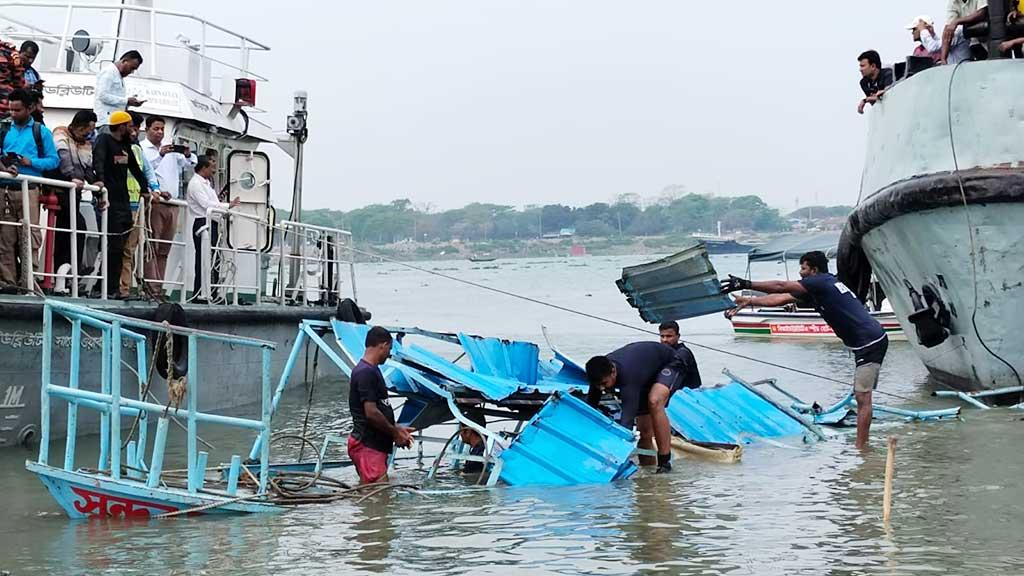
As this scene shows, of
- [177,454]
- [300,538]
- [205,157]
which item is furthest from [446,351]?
[300,538]

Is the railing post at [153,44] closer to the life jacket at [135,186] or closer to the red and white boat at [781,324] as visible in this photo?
the life jacket at [135,186]

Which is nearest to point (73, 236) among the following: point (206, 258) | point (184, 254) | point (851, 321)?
point (184, 254)

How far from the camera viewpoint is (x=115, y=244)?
1134 centimetres

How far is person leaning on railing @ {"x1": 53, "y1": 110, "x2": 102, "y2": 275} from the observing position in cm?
1094

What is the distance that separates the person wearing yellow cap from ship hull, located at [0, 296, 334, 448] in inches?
19.6

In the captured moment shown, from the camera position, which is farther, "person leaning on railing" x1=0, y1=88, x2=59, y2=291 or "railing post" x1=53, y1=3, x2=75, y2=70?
"railing post" x1=53, y1=3, x2=75, y2=70

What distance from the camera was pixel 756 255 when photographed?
33.7 m

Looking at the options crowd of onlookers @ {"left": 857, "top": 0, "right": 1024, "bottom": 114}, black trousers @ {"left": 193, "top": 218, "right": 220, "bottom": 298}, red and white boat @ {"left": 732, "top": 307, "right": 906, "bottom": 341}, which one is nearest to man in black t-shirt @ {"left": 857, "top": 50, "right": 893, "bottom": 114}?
crowd of onlookers @ {"left": 857, "top": 0, "right": 1024, "bottom": 114}

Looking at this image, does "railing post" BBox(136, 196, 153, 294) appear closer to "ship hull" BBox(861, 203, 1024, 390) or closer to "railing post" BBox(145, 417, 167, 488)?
"railing post" BBox(145, 417, 167, 488)

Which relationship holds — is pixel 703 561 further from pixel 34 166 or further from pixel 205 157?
pixel 205 157

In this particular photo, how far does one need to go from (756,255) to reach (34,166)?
2545cm

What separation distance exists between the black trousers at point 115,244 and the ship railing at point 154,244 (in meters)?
0.13

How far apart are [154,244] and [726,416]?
5757mm

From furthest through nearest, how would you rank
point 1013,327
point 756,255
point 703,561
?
point 756,255
point 1013,327
point 703,561
